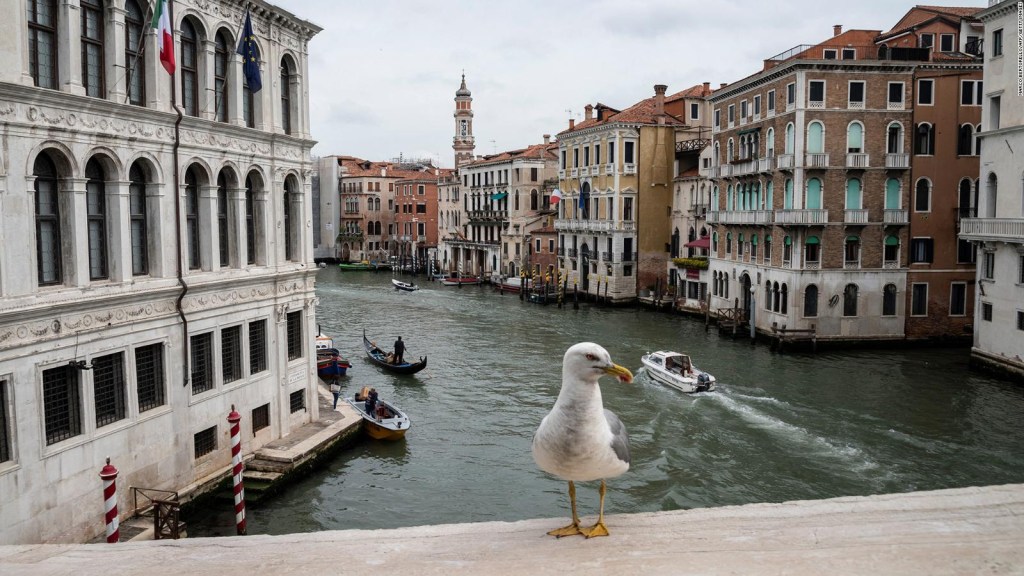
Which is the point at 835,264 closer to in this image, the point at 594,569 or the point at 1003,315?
the point at 1003,315

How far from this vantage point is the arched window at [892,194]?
1108 inches

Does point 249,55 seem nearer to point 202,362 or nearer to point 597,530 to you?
point 202,362

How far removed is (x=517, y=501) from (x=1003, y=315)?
1610cm

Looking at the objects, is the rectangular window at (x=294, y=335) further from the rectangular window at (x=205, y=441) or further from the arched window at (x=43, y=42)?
the arched window at (x=43, y=42)

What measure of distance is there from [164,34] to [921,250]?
86.2 feet

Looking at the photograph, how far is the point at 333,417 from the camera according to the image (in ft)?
53.1

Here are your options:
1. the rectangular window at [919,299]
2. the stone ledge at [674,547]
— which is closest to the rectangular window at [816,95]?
the rectangular window at [919,299]

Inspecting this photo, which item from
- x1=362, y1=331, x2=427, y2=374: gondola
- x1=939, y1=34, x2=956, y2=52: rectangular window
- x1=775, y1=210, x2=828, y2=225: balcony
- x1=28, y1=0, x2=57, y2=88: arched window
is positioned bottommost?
x1=362, y1=331, x2=427, y2=374: gondola

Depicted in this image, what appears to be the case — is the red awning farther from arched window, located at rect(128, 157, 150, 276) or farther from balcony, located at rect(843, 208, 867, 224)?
arched window, located at rect(128, 157, 150, 276)

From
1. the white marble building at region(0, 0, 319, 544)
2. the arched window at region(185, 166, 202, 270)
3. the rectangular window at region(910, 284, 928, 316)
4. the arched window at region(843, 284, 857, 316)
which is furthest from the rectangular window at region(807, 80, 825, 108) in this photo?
the arched window at region(185, 166, 202, 270)

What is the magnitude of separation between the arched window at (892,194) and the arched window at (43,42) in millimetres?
26376

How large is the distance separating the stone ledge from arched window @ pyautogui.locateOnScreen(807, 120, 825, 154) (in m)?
25.3

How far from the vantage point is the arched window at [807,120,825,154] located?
27688 mm

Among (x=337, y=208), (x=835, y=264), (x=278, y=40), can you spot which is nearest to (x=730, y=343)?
(x=835, y=264)
